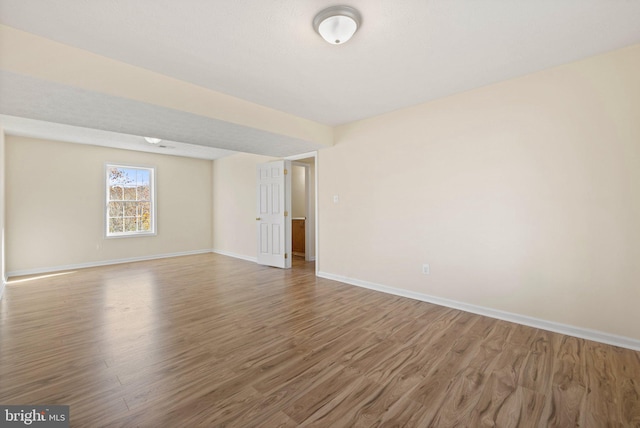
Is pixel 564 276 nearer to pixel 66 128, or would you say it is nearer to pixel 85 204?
pixel 66 128

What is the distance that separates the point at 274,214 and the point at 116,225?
12.2 feet

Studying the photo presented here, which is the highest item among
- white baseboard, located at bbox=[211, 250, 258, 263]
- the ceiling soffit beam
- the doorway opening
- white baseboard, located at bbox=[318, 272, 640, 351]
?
the ceiling soffit beam

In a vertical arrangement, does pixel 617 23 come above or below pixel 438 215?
above

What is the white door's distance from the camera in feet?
17.9

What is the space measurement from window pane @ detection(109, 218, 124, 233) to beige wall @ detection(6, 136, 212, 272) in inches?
8.0

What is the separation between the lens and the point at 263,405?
1.67m

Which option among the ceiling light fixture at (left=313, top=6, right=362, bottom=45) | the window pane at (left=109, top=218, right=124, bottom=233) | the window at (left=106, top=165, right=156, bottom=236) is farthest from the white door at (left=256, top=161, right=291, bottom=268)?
the ceiling light fixture at (left=313, top=6, right=362, bottom=45)

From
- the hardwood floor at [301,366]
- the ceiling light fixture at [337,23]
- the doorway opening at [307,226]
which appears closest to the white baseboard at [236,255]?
the doorway opening at [307,226]

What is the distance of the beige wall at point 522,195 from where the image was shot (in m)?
2.35

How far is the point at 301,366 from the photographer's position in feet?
6.80

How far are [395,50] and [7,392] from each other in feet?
12.3

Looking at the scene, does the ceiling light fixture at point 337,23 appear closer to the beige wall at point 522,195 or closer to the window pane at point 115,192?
the beige wall at point 522,195

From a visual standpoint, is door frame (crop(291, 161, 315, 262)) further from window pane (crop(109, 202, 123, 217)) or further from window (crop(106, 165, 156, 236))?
window pane (crop(109, 202, 123, 217))

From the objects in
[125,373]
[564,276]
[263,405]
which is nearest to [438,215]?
[564,276]
